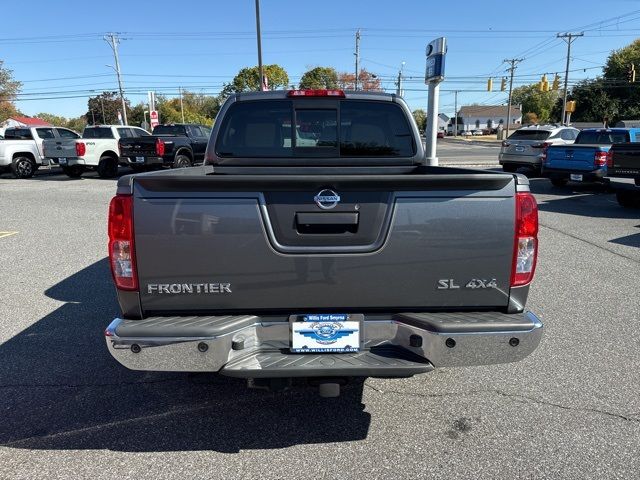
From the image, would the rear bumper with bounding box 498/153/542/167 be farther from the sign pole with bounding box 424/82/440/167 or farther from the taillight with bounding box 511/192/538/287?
the taillight with bounding box 511/192/538/287

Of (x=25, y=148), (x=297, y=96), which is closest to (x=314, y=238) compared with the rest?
(x=297, y=96)

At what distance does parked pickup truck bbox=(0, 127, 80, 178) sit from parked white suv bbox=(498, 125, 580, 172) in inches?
667

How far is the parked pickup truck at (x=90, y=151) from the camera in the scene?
17422 mm

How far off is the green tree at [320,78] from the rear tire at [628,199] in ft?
220

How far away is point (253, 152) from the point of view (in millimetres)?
4055

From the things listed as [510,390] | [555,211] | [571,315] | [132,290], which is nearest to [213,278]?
[132,290]

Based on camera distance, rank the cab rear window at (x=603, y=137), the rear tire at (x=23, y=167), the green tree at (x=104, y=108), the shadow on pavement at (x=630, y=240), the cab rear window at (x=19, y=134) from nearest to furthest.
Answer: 1. the shadow on pavement at (x=630, y=240)
2. the cab rear window at (x=603, y=137)
3. the rear tire at (x=23, y=167)
4. the cab rear window at (x=19, y=134)
5. the green tree at (x=104, y=108)

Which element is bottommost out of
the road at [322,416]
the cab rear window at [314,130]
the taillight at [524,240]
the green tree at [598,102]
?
the road at [322,416]

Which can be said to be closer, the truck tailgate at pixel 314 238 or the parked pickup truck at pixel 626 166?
the truck tailgate at pixel 314 238

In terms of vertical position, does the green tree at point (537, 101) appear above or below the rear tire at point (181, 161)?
above

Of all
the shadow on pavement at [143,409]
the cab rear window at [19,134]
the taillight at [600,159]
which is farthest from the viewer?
the cab rear window at [19,134]

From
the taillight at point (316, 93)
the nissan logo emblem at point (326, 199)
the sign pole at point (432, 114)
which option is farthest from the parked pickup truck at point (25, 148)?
the nissan logo emblem at point (326, 199)

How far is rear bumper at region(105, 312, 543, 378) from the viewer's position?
2.43 meters

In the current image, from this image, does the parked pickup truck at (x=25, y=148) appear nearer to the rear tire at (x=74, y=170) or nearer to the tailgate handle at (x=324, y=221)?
the rear tire at (x=74, y=170)
